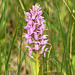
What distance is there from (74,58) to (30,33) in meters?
0.75

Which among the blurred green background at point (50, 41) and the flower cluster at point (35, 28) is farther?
the blurred green background at point (50, 41)

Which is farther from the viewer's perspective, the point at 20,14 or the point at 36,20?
the point at 20,14

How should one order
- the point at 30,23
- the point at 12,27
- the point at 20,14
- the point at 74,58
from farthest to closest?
the point at 12,27
the point at 74,58
the point at 20,14
the point at 30,23

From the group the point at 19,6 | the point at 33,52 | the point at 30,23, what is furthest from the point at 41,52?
the point at 19,6

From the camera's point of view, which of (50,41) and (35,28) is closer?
(35,28)

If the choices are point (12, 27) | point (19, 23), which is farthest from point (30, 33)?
point (12, 27)

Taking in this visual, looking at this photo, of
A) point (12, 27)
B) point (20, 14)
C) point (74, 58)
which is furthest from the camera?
point (12, 27)

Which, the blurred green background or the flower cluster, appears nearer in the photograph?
the flower cluster

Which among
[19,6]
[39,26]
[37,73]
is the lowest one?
Result: [37,73]

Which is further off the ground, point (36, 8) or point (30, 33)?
point (36, 8)

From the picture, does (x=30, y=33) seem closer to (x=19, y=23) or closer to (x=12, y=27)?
(x=19, y=23)

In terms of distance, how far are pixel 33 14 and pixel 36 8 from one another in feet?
0.12

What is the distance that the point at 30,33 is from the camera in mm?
736

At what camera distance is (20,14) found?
0.89 meters
